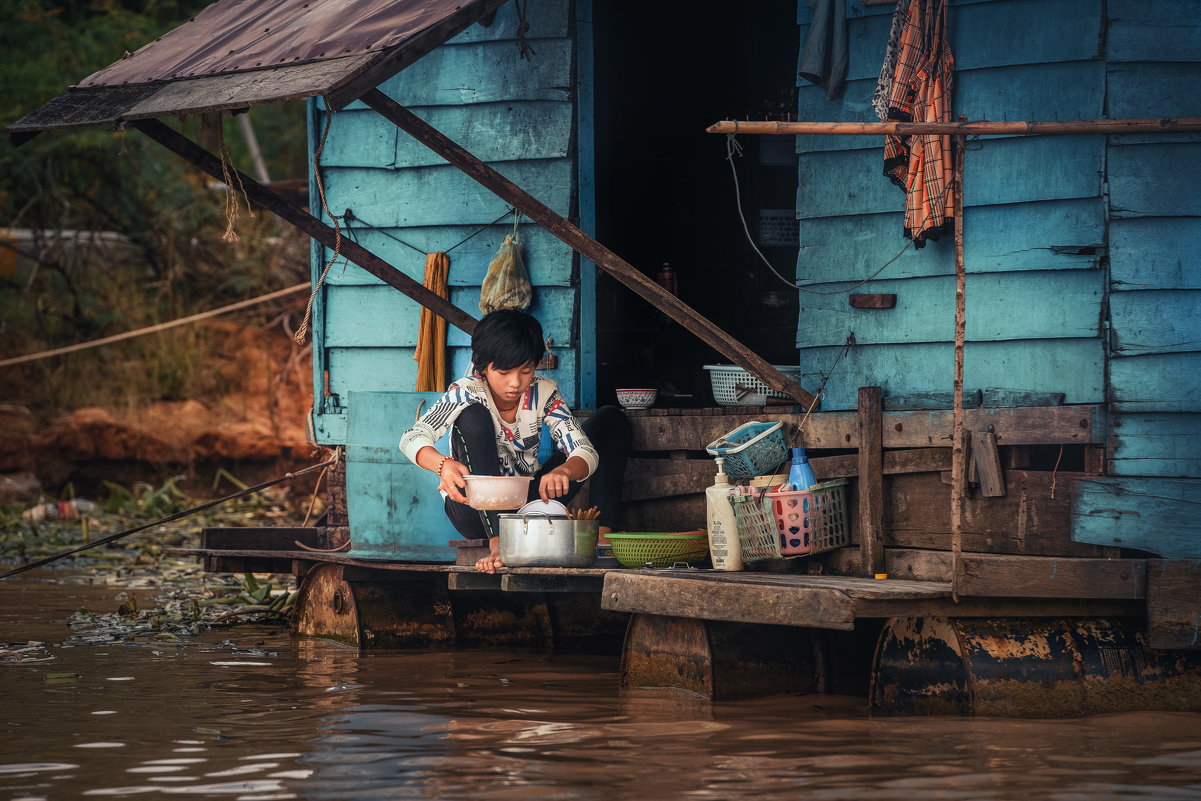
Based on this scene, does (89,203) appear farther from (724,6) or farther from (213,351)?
(724,6)

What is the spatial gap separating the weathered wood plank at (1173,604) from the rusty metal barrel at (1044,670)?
0.16 meters

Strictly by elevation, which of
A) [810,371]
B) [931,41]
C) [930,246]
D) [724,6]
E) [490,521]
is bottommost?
[490,521]

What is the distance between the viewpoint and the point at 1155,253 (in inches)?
222

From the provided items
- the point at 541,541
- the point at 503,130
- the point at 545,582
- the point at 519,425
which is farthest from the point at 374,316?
the point at 545,582

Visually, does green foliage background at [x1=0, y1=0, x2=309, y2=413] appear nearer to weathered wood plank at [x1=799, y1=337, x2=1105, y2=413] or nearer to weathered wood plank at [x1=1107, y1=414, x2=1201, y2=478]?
weathered wood plank at [x1=799, y1=337, x2=1105, y2=413]

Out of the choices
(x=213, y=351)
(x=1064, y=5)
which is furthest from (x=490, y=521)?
(x=213, y=351)

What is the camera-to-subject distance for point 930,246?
6164mm

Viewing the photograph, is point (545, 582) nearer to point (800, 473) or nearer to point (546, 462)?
point (546, 462)

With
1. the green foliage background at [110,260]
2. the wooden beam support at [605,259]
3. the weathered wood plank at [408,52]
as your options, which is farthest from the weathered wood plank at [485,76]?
the green foliage background at [110,260]

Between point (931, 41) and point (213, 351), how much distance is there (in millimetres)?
12308

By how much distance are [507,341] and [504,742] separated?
2127mm

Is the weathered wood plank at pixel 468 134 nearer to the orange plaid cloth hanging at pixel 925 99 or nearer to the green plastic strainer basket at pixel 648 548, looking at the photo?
the orange plaid cloth hanging at pixel 925 99

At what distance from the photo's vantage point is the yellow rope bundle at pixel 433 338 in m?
7.46

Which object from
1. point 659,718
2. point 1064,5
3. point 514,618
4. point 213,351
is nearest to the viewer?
point 659,718
